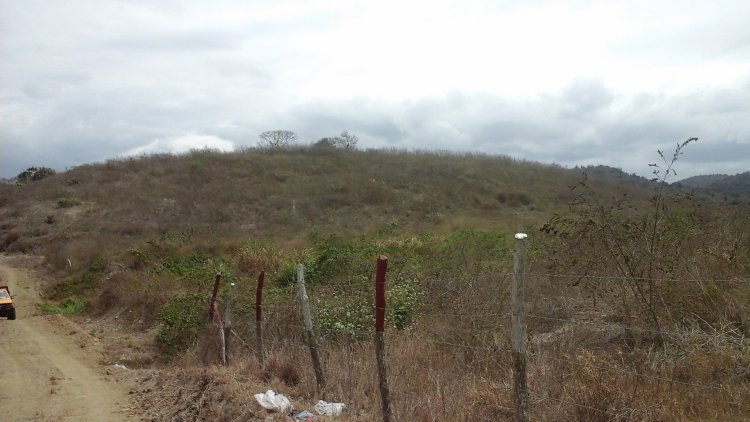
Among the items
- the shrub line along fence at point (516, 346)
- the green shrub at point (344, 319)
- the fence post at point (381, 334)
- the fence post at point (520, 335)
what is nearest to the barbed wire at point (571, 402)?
the shrub line along fence at point (516, 346)

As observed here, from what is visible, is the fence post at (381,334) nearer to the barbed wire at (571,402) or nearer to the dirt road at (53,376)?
the barbed wire at (571,402)

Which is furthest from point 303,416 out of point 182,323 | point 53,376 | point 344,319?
point 182,323

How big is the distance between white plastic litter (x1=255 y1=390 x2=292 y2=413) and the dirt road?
99.6 inches

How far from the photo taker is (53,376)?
11.0m

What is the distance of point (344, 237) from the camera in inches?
979

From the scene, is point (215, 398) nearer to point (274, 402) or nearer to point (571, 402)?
point (274, 402)

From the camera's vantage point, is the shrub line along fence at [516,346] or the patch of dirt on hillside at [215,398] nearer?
the shrub line along fence at [516,346]

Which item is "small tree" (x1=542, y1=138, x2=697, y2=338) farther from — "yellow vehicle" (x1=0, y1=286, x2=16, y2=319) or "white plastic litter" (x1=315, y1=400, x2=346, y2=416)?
"yellow vehicle" (x1=0, y1=286, x2=16, y2=319)

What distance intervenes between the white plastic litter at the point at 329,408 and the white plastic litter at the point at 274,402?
357mm

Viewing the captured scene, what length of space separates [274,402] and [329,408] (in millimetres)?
683

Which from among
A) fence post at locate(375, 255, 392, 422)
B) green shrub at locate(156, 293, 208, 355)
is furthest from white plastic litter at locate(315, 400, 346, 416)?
green shrub at locate(156, 293, 208, 355)

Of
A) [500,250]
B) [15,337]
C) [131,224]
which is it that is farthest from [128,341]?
[131,224]

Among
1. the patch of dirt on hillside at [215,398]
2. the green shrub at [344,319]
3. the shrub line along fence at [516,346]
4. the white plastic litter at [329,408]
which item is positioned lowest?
the patch of dirt on hillside at [215,398]

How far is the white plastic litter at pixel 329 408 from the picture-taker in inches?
237
